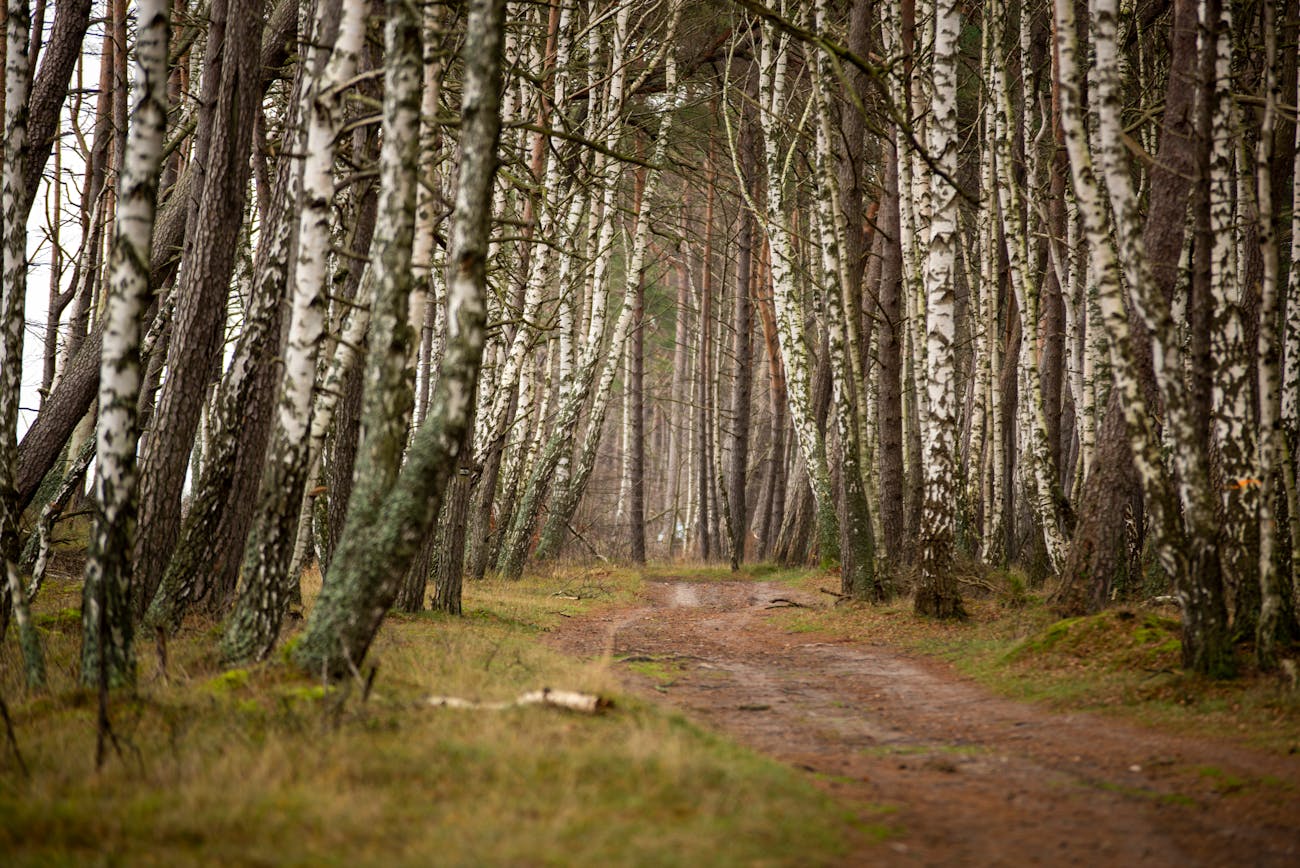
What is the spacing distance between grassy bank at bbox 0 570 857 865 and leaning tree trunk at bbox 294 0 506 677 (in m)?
0.43

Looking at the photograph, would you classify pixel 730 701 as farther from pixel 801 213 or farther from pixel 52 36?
pixel 801 213

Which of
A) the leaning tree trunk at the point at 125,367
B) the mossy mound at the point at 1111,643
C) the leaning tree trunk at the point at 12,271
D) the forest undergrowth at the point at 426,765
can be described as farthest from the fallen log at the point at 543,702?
the mossy mound at the point at 1111,643

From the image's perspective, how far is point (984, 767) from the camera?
17.9ft

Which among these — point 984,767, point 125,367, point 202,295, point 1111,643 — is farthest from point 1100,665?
point 202,295

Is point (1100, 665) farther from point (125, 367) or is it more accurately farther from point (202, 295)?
point (202, 295)

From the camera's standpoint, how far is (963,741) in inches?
243

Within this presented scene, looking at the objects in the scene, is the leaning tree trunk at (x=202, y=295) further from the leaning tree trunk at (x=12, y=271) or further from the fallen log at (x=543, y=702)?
the fallen log at (x=543, y=702)

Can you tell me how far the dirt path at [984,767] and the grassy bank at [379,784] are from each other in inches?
20.4

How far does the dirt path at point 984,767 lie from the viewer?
4113mm

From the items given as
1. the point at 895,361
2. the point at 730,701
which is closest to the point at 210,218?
the point at 730,701

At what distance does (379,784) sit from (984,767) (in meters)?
3.36

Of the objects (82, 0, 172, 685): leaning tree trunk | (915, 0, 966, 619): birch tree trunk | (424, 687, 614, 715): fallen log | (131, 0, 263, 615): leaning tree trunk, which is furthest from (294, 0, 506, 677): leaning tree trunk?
(915, 0, 966, 619): birch tree trunk

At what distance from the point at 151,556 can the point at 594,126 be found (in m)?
9.62

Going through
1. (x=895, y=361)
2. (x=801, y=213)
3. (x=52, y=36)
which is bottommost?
(x=895, y=361)
